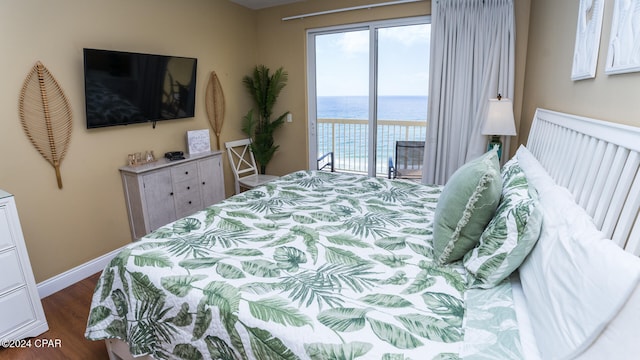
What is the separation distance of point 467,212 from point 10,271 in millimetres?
2579

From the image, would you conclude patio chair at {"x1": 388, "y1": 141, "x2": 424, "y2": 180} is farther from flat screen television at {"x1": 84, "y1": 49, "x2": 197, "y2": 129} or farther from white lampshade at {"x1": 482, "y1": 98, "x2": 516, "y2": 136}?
flat screen television at {"x1": 84, "y1": 49, "x2": 197, "y2": 129}

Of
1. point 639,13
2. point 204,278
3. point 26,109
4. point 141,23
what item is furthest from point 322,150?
point 639,13

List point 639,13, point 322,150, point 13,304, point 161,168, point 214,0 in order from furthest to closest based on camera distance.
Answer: point 322,150 < point 214,0 < point 161,168 < point 13,304 < point 639,13

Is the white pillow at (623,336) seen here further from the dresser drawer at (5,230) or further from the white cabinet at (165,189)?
the white cabinet at (165,189)

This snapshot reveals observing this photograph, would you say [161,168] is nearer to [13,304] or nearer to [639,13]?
[13,304]

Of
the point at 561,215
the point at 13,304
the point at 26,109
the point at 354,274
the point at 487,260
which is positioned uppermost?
the point at 26,109

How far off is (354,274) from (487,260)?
53 cm

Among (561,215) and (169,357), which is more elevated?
(561,215)

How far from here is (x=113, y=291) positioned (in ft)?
5.14

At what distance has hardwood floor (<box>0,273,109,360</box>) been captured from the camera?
1.97m

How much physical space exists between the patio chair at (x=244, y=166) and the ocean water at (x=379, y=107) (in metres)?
1.11

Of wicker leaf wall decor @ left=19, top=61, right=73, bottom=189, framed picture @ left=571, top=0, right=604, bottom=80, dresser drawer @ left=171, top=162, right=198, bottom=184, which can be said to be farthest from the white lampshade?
wicker leaf wall decor @ left=19, top=61, right=73, bottom=189

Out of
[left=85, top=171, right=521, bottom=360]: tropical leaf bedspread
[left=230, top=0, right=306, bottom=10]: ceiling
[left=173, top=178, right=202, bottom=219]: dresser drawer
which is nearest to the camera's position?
[left=85, top=171, right=521, bottom=360]: tropical leaf bedspread

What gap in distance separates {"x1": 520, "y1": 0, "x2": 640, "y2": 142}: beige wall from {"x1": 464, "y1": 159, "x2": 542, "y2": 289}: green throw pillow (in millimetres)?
426
